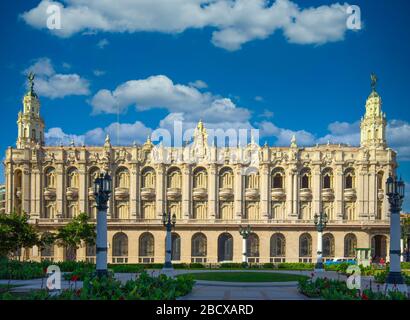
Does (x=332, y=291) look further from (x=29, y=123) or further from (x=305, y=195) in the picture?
(x=29, y=123)

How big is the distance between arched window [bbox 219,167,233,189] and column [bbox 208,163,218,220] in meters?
1.25

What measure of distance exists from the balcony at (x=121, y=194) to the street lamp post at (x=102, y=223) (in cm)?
5469

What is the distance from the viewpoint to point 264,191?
285 ft

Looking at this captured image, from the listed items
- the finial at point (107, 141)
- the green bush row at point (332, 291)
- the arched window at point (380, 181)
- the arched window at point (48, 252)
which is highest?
the finial at point (107, 141)

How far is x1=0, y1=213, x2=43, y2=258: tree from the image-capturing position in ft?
213

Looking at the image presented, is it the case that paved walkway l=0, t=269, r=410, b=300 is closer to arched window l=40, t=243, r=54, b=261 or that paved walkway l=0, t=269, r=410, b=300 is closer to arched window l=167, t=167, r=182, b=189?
arched window l=40, t=243, r=54, b=261

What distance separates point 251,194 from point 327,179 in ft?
37.4

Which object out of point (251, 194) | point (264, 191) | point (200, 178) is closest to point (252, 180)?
point (251, 194)

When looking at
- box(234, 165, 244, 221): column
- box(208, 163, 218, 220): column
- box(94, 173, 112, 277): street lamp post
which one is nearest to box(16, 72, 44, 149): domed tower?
box(208, 163, 218, 220): column

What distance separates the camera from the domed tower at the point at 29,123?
293 feet

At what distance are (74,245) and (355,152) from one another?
139ft

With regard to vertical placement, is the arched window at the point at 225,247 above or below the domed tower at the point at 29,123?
below

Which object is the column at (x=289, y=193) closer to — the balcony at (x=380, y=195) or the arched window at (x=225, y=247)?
the arched window at (x=225, y=247)

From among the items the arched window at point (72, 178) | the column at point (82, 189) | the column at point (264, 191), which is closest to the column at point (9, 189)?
the arched window at point (72, 178)
